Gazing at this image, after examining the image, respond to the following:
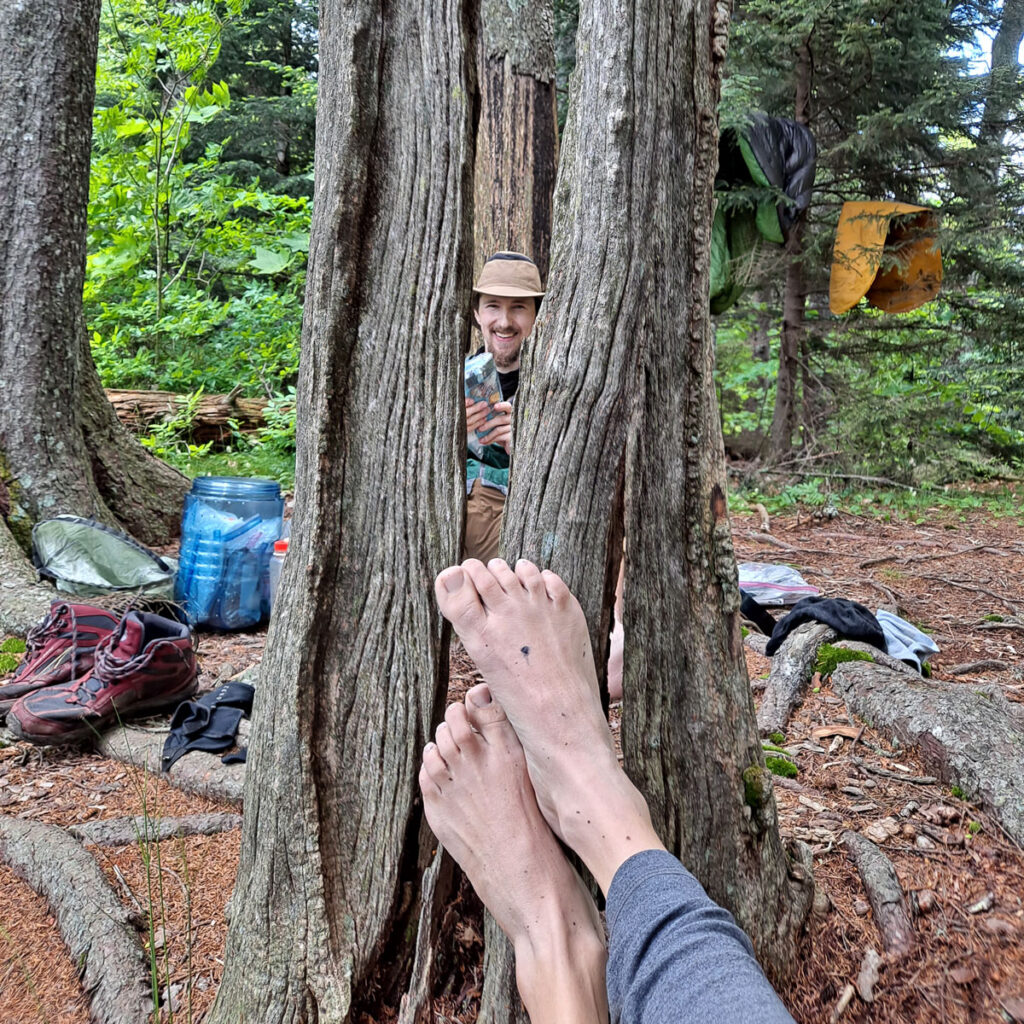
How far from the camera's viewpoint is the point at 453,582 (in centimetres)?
145

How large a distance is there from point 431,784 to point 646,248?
3.48 ft

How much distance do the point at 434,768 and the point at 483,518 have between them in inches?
73.0

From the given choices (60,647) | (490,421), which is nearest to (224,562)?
(60,647)

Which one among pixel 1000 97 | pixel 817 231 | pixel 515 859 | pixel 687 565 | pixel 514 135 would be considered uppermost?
pixel 1000 97

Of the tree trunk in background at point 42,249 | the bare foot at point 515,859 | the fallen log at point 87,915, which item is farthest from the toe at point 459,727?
the tree trunk in background at point 42,249

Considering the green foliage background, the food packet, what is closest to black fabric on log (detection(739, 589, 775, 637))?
the food packet

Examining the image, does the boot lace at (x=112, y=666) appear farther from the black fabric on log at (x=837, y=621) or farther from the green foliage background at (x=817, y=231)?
the green foliage background at (x=817, y=231)

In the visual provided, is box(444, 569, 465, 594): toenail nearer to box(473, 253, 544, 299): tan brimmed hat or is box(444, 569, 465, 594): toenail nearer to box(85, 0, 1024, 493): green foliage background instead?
box(473, 253, 544, 299): tan brimmed hat

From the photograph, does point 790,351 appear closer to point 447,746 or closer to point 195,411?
point 195,411

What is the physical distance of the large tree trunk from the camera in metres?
1.39

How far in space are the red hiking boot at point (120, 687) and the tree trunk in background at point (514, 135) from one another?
2.35 m

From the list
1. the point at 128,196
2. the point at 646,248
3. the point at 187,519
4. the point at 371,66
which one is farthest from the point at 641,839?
the point at 128,196

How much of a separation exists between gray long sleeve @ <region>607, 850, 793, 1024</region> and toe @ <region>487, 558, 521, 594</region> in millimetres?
491

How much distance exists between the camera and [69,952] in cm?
169
